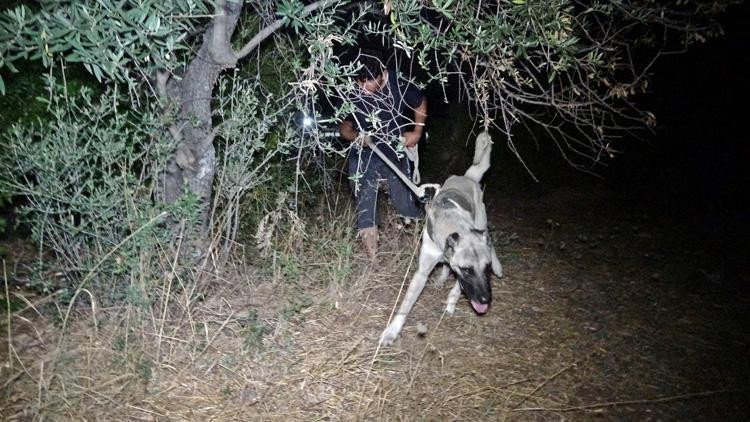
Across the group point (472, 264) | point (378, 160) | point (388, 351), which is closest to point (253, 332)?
point (388, 351)

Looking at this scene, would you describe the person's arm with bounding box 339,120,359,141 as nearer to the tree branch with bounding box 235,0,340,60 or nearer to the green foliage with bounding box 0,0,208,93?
the tree branch with bounding box 235,0,340,60

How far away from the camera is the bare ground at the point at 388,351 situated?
3.55m

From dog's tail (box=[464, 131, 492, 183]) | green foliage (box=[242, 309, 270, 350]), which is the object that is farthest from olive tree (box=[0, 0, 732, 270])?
dog's tail (box=[464, 131, 492, 183])

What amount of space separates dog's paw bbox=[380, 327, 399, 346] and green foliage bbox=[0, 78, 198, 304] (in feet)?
5.94

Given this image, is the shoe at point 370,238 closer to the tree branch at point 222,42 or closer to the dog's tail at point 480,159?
the dog's tail at point 480,159

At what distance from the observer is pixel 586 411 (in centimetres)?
397

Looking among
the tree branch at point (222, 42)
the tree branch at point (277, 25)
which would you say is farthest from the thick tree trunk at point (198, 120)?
the tree branch at point (277, 25)

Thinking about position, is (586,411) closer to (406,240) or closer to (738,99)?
(406,240)

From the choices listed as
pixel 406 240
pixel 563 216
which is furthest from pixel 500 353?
pixel 563 216

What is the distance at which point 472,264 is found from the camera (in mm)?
4359

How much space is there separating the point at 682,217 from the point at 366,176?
19.4 ft

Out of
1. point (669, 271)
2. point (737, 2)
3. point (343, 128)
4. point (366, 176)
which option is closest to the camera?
point (737, 2)

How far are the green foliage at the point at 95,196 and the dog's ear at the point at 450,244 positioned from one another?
1991 mm

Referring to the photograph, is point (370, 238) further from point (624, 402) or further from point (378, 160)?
point (624, 402)
